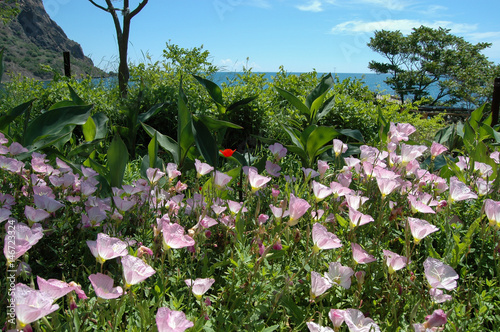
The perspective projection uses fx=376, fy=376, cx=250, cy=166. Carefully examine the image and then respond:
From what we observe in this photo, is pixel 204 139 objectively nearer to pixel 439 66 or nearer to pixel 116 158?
pixel 116 158

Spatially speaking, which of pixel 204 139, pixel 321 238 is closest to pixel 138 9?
pixel 204 139

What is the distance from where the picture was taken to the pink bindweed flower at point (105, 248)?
0.94 metres

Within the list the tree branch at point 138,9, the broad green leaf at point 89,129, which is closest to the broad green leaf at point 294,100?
the broad green leaf at point 89,129

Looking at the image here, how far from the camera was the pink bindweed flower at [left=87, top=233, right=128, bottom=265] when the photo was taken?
0.94 m

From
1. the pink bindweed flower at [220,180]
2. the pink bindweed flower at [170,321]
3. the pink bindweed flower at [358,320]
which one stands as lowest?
the pink bindweed flower at [358,320]

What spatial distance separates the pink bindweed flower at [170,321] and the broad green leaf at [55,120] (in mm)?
1618

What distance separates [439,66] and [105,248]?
27440mm

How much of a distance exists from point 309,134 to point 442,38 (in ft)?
86.0

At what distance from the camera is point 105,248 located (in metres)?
0.95

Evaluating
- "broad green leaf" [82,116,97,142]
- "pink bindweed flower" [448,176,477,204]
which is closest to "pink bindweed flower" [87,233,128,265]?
"pink bindweed flower" [448,176,477,204]

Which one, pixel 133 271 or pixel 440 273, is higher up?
pixel 133 271

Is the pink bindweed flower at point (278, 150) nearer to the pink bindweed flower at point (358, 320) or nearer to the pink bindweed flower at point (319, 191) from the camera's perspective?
the pink bindweed flower at point (319, 191)

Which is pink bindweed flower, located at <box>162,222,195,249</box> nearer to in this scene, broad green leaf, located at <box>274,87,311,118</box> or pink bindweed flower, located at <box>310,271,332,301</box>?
pink bindweed flower, located at <box>310,271,332,301</box>

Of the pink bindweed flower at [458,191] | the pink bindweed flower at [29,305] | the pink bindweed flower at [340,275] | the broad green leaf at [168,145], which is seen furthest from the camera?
the broad green leaf at [168,145]
